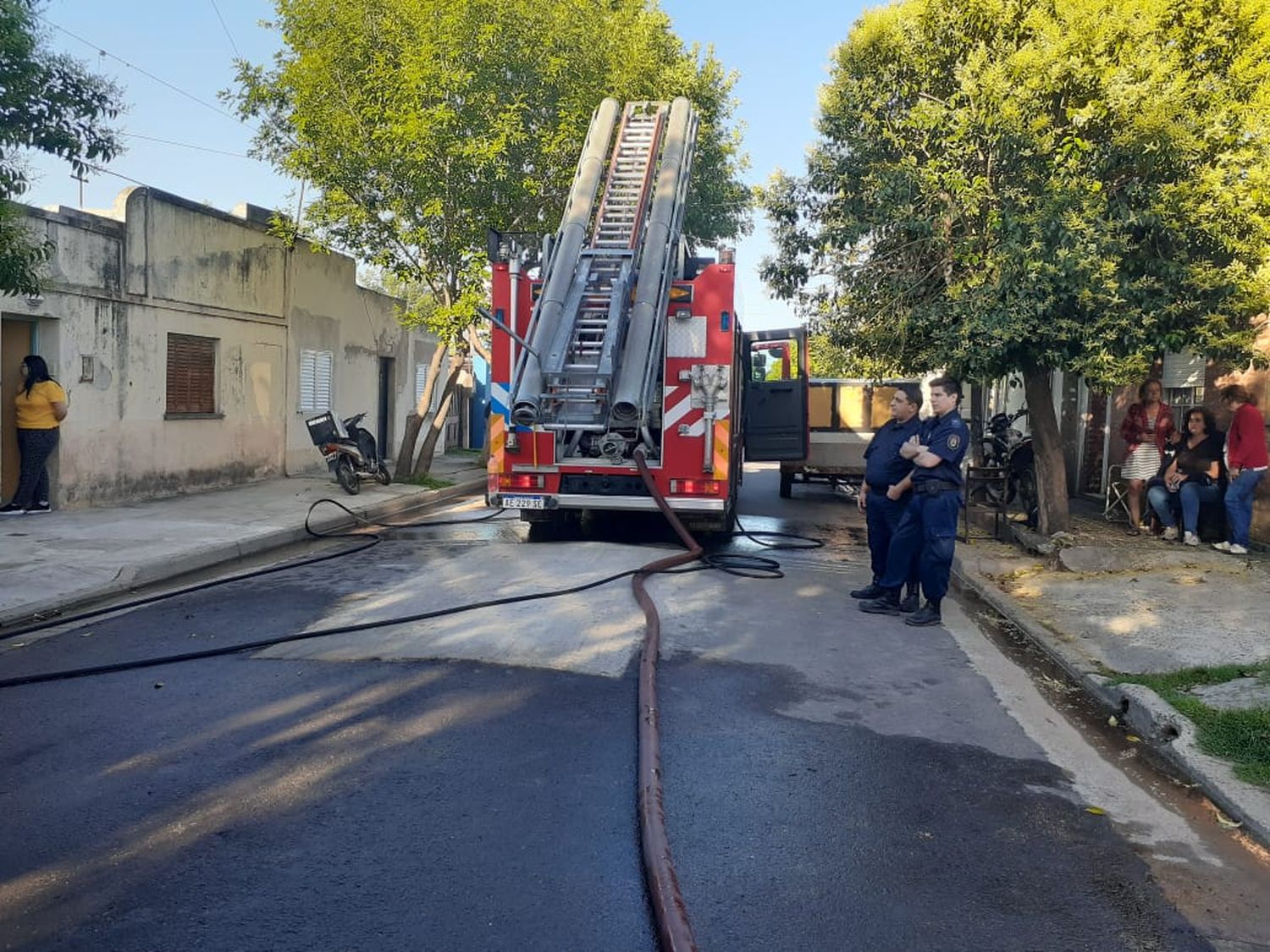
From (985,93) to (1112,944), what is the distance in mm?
8482

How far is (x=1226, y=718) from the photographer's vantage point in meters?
5.14

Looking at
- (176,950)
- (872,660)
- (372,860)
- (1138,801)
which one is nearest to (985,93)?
(872,660)

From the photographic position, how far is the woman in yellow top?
36.8 ft

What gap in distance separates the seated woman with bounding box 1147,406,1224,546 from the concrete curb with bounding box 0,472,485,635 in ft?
30.3

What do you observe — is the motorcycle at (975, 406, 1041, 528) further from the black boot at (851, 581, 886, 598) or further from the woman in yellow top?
the woman in yellow top

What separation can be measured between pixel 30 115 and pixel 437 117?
696cm

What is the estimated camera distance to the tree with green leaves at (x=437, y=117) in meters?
14.4

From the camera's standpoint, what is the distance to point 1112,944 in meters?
3.12

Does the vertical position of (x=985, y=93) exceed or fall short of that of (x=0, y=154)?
it exceeds it

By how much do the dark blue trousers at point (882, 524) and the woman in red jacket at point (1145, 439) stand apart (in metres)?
4.86

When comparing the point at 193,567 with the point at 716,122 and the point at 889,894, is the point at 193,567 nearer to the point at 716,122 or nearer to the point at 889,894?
the point at 889,894

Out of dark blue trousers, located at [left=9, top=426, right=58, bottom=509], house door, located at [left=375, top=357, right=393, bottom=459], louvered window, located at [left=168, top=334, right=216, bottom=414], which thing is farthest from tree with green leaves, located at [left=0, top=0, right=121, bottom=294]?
house door, located at [left=375, top=357, right=393, bottom=459]

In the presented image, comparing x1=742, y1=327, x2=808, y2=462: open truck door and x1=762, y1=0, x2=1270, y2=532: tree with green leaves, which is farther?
x1=742, y1=327, x2=808, y2=462: open truck door

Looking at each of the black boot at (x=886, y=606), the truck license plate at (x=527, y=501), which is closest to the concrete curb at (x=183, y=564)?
the truck license plate at (x=527, y=501)
